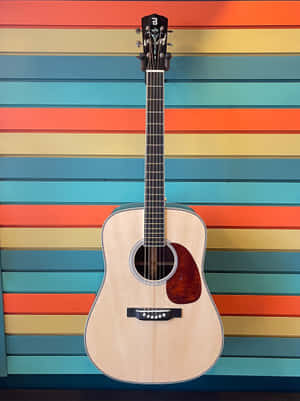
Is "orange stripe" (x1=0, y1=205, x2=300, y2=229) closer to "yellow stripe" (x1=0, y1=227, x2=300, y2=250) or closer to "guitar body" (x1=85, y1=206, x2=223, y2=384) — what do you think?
"yellow stripe" (x1=0, y1=227, x2=300, y2=250)

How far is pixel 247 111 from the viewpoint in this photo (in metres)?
1.39

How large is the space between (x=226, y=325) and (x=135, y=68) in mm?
1298

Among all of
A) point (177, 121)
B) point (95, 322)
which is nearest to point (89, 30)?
point (177, 121)

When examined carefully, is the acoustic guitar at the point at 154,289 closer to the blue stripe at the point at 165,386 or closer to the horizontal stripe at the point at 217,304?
the horizontal stripe at the point at 217,304

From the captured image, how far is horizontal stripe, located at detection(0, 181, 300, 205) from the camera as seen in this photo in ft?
4.65

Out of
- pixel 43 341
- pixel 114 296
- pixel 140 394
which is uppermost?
pixel 114 296

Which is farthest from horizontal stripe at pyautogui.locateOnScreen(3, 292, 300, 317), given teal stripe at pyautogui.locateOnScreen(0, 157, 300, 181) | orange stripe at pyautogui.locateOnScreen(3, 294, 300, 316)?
teal stripe at pyautogui.locateOnScreen(0, 157, 300, 181)

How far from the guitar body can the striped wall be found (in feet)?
0.92

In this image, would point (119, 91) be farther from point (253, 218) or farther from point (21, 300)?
point (21, 300)

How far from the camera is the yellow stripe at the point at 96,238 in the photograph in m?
1.44

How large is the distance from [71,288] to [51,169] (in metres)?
0.58

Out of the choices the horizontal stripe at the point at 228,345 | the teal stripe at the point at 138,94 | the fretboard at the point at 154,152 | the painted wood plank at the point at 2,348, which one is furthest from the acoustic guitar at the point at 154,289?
the painted wood plank at the point at 2,348

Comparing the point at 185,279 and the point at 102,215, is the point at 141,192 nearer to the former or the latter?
the point at 102,215

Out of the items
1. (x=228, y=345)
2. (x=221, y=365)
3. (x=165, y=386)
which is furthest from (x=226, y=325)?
(x=165, y=386)
